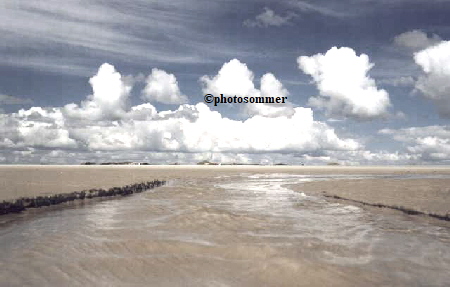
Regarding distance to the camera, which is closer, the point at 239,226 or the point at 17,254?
the point at 17,254

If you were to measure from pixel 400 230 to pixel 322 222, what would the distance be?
3.60 m

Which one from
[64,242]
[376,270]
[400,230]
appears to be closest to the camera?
[376,270]

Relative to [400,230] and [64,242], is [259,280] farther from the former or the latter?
[400,230]

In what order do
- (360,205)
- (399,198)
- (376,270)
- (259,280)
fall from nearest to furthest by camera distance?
1. (259,280)
2. (376,270)
3. (360,205)
4. (399,198)

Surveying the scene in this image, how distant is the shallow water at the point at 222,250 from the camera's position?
31.6ft

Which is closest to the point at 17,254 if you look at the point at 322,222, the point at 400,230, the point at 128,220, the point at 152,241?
the point at 152,241

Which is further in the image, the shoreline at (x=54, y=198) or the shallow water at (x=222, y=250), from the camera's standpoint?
the shoreline at (x=54, y=198)

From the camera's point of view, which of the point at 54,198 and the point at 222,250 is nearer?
the point at 222,250

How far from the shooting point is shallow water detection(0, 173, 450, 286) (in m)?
9.64

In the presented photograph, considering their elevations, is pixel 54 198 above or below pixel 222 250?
above

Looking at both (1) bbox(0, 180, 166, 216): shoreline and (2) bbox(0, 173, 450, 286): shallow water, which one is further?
(1) bbox(0, 180, 166, 216): shoreline

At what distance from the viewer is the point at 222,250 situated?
12.4 meters

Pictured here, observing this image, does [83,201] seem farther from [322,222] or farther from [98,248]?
[322,222]

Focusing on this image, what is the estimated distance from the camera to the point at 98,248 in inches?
492
